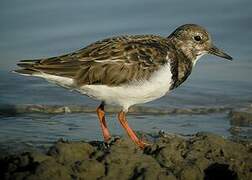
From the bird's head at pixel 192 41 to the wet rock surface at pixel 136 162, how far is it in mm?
1390

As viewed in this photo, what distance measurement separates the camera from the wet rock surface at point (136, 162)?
3.76 m

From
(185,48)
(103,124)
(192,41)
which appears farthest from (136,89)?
(192,41)

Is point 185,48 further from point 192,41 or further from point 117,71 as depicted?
point 117,71

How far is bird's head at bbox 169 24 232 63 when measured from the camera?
5734 millimetres

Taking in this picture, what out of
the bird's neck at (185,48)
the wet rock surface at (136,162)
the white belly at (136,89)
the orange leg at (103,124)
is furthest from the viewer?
the bird's neck at (185,48)

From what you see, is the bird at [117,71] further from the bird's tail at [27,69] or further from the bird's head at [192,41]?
the bird's head at [192,41]

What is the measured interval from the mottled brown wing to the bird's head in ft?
1.91

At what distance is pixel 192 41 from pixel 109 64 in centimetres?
109

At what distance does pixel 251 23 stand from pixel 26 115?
4.45m

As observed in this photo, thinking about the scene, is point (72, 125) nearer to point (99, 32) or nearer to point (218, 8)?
point (99, 32)

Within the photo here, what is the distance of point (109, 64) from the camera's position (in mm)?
5062

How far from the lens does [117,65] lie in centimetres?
507

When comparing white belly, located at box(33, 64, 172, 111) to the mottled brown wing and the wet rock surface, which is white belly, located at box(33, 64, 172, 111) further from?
the wet rock surface

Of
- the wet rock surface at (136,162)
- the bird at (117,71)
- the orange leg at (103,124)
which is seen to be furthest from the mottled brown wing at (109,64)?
the wet rock surface at (136,162)
